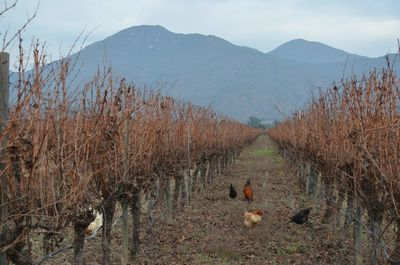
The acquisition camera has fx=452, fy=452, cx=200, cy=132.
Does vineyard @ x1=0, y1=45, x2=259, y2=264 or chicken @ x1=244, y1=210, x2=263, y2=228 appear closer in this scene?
vineyard @ x1=0, y1=45, x2=259, y2=264

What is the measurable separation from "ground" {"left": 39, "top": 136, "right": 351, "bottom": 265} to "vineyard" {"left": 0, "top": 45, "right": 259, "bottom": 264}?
0.55m

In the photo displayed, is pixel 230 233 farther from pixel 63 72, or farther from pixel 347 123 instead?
pixel 63 72

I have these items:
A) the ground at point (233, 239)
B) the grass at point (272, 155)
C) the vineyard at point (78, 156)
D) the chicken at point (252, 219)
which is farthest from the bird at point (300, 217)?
the grass at point (272, 155)

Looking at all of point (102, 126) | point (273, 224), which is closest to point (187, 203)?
point (273, 224)

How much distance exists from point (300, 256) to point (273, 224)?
2.69 meters

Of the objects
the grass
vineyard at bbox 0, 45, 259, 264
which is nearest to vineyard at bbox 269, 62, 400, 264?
vineyard at bbox 0, 45, 259, 264

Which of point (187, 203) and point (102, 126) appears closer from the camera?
point (102, 126)

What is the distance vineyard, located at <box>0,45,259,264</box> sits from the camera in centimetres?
386

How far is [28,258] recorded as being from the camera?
4242 mm

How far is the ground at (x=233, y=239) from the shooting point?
869 cm

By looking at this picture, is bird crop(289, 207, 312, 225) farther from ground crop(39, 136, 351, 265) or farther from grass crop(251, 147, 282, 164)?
grass crop(251, 147, 282, 164)

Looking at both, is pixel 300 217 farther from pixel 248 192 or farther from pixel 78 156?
pixel 78 156

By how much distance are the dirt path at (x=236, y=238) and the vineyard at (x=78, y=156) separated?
0.59m

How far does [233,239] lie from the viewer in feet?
33.1
